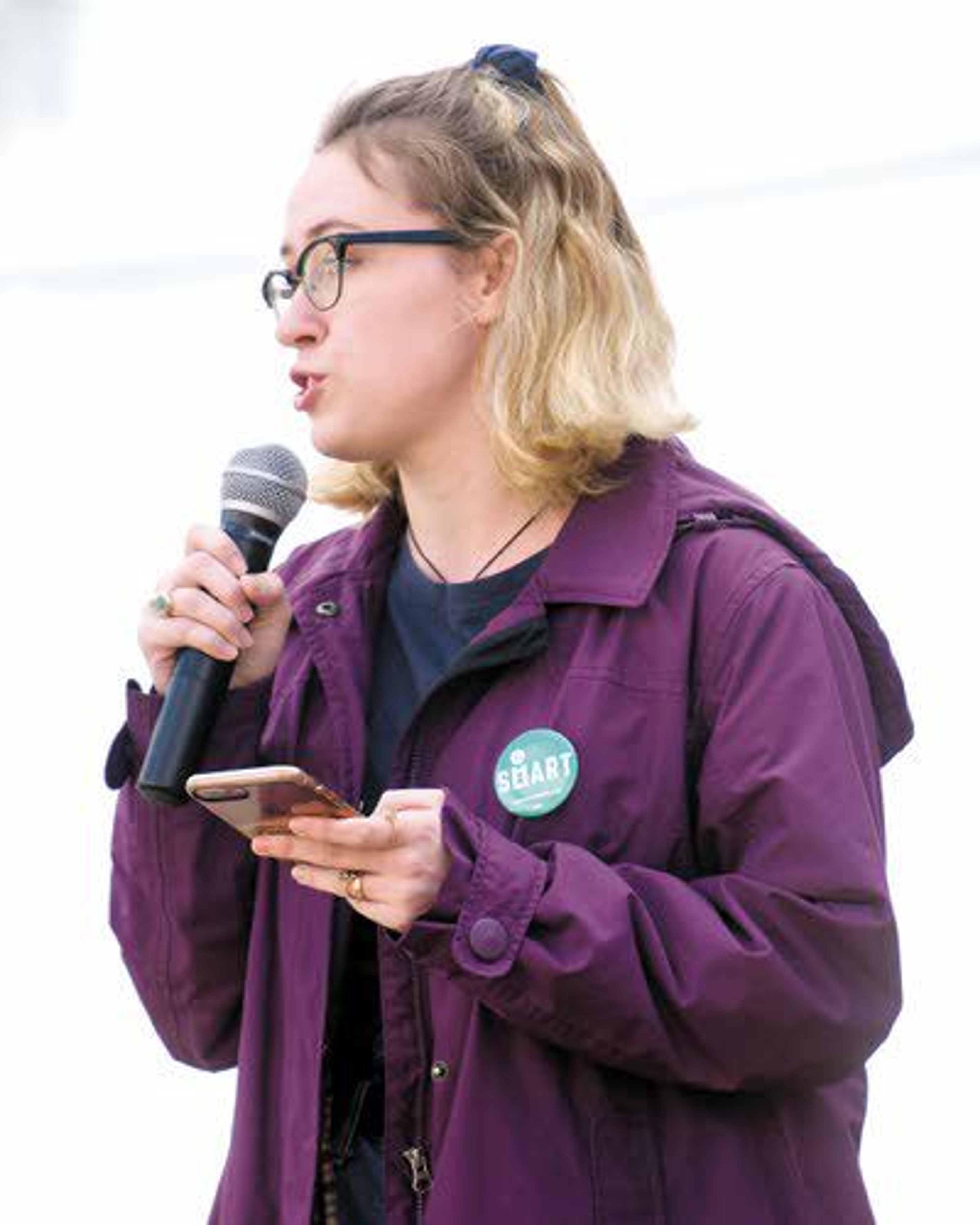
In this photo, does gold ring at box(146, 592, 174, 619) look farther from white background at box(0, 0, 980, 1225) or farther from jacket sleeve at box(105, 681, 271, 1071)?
white background at box(0, 0, 980, 1225)

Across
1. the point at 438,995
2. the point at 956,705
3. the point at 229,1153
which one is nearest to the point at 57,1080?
the point at 956,705

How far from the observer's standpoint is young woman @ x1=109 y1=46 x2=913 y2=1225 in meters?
1.31

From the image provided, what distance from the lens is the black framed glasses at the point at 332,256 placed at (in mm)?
1597

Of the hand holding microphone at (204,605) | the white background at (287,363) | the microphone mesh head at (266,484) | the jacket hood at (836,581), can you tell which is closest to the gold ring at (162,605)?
the hand holding microphone at (204,605)

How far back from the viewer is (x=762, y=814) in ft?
4.43

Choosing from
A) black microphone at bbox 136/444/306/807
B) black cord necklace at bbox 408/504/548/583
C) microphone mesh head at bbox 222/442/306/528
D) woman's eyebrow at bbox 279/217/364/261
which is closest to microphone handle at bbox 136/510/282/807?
black microphone at bbox 136/444/306/807

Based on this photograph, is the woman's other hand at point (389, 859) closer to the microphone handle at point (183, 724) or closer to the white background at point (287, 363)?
the microphone handle at point (183, 724)

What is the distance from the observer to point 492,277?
1685 millimetres

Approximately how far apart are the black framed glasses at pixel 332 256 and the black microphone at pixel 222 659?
15 cm

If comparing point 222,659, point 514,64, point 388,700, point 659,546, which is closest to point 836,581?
point 659,546

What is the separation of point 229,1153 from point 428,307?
791mm

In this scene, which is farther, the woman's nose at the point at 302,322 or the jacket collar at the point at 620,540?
the woman's nose at the point at 302,322

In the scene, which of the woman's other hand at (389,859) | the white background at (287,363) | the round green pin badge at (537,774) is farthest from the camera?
the white background at (287,363)

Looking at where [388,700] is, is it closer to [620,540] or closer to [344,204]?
[620,540]
